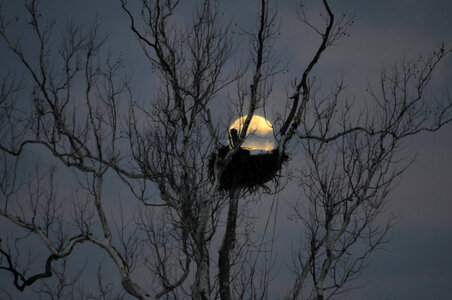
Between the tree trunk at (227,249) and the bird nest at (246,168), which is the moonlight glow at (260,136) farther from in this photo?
the tree trunk at (227,249)

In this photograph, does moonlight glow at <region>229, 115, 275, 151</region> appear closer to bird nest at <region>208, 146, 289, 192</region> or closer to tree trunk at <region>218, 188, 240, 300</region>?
bird nest at <region>208, 146, 289, 192</region>

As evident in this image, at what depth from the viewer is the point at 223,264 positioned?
27.7 feet

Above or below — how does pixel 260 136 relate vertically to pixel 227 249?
above

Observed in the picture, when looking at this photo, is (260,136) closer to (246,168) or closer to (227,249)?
(246,168)

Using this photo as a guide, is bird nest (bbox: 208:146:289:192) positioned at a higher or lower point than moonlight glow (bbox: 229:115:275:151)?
lower

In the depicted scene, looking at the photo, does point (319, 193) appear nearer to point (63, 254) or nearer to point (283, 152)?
point (283, 152)

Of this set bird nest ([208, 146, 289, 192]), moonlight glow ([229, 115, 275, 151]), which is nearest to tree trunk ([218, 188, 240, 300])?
bird nest ([208, 146, 289, 192])

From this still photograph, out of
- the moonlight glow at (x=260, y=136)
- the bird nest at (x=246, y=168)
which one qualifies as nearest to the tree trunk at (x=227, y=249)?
the bird nest at (x=246, y=168)

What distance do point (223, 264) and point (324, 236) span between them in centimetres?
168

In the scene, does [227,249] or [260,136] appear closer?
[227,249]

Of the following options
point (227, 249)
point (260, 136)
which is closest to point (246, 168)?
point (260, 136)

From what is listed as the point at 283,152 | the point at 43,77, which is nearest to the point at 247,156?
the point at 283,152

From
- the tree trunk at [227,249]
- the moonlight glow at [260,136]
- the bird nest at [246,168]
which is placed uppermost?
the moonlight glow at [260,136]

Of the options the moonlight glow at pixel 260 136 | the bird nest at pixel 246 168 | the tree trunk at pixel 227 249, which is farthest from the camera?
the bird nest at pixel 246 168
